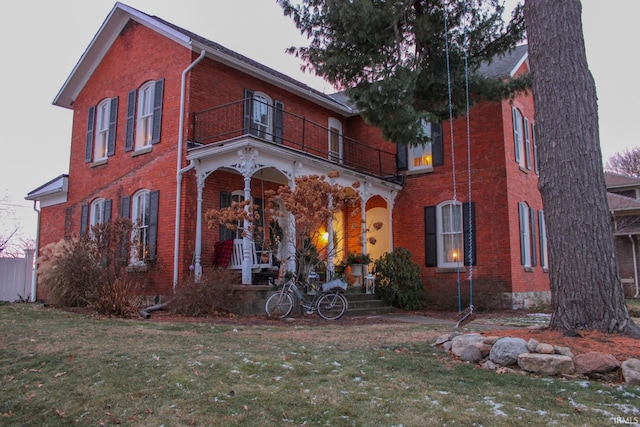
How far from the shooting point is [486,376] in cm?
503

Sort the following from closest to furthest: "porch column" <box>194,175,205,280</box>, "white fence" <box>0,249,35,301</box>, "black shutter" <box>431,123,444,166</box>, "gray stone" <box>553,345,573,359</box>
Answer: "gray stone" <box>553,345,573,359</box>, "porch column" <box>194,175,205,280</box>, "black shutter" <box>431,123,444,166</box>, "white fence" <box>0,249,35,301</box>

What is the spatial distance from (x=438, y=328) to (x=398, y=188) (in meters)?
7.98

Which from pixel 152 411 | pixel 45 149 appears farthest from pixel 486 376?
pixel 45 149

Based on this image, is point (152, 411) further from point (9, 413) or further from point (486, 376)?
point (486, 376)

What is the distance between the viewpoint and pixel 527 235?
15734mm

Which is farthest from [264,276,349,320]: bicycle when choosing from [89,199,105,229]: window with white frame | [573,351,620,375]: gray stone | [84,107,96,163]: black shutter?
[84,107,96,163]: black shutter

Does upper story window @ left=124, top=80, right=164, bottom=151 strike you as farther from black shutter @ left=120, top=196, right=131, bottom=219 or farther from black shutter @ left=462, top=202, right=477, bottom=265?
black shutter @ left=462, top=202, right=477, bottom=265

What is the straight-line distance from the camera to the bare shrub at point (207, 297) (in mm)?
10727

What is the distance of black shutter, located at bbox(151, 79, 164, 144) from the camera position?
45.6ft

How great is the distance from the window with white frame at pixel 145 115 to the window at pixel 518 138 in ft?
35.2

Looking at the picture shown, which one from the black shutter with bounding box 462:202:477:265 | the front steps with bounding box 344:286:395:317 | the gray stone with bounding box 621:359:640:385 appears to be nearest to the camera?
the gray stone with bounding box 621:359:640:385

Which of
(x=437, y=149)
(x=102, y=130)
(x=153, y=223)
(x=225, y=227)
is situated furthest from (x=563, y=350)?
(x=102, y=130)

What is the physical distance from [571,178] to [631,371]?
2.44m

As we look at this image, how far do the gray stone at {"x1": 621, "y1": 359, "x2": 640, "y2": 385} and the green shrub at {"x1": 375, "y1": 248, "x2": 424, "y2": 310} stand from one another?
9.11 metres
